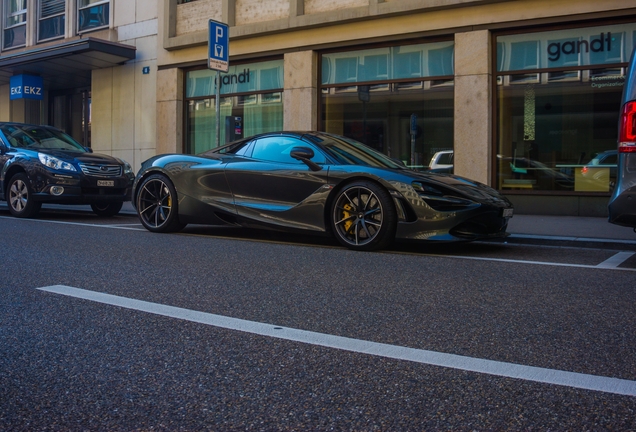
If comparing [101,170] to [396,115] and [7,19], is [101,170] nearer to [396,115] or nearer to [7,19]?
[396,115]

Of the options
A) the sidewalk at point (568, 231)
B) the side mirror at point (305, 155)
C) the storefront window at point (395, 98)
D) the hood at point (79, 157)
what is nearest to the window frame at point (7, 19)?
the storefront window at point (395, 98)

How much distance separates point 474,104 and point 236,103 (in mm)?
6674

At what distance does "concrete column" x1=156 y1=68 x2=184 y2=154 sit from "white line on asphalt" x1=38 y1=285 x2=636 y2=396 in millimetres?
14517

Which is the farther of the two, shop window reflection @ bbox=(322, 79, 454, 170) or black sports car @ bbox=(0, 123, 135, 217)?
shop window reflection @ bbox=(322, 79, 454, 170)

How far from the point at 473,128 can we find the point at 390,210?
22.6ft

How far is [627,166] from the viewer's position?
5.91 m

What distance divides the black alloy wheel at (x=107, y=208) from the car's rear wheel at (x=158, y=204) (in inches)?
133

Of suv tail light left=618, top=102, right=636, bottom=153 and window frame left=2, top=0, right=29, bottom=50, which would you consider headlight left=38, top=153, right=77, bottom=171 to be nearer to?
suv tail light left=618, top=102, right=636, bottom=153

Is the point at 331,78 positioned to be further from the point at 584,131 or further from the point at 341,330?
the point at 341,330

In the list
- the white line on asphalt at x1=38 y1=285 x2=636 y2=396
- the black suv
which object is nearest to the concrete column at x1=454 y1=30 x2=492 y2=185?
the black suv

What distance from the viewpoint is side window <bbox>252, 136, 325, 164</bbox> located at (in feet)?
27.2

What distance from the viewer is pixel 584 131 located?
12.9 metres

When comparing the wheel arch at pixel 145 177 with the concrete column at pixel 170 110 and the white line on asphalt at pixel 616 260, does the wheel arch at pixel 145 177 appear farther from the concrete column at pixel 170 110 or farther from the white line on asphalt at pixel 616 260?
the concrete column at pixel 170 110

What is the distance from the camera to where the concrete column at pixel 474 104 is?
13.4 metres
